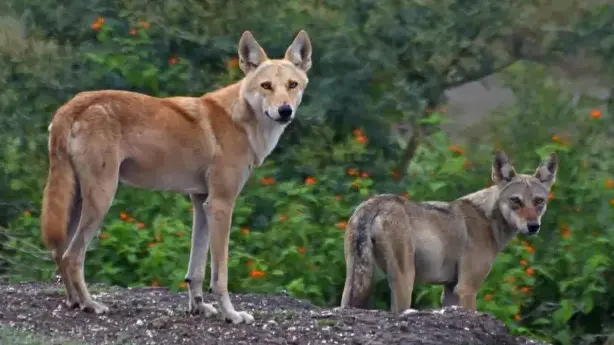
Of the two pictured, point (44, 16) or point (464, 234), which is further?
point (44, 16)

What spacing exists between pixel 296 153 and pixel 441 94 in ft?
6.62

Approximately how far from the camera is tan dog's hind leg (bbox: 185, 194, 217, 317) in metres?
8.23

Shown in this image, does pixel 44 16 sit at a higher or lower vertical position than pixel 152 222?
higher

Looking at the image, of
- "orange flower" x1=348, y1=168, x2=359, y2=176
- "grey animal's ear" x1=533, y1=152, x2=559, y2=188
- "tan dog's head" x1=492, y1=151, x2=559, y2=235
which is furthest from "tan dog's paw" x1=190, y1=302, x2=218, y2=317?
"orange flower" x1=348, y1=168, x2=359, y2=176

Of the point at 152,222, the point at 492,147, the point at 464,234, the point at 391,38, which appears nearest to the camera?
the point at 464,234

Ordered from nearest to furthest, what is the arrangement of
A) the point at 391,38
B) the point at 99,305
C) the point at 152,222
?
the point at 99,305
the point at 152,222
the point at 391,38

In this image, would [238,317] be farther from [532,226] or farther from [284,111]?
[532,226]

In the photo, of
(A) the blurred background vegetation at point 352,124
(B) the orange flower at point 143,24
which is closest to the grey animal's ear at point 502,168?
(A) the blurred background vegetation at point 352,124

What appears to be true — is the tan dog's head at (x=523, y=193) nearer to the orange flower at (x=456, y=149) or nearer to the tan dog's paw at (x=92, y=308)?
the orange flower at (x=456, y=149)

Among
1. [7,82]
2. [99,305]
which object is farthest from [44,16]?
[99,305]

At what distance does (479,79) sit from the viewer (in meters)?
13.9

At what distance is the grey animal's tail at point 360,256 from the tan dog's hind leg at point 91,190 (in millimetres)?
1968

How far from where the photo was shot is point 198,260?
27.2 feet

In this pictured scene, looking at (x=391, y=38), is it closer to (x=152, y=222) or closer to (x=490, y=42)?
(x=490, y=42)
